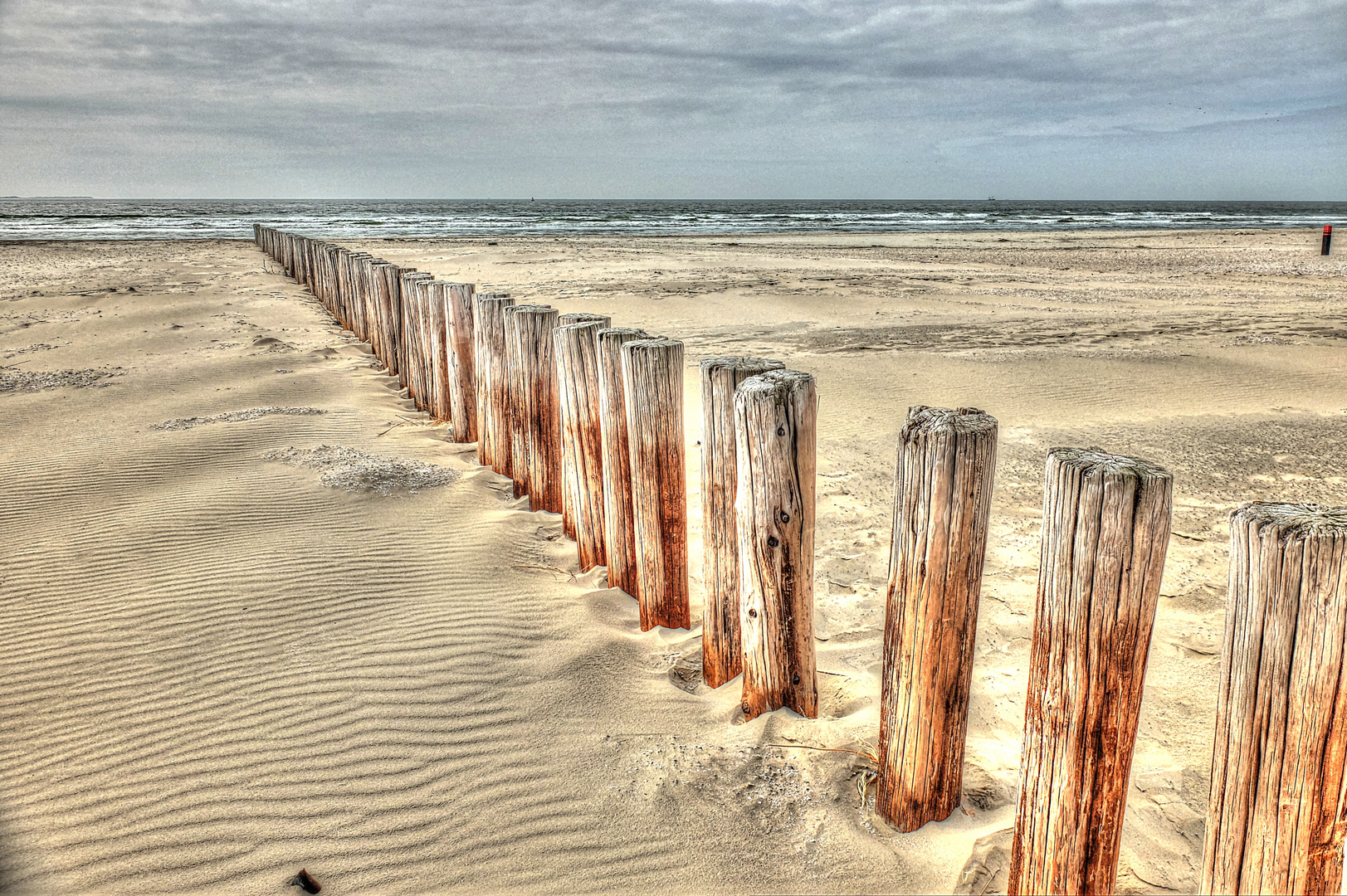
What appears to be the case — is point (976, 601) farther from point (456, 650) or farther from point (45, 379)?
point (45, 379)

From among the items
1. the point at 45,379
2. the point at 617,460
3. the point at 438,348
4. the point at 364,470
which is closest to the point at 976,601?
the point at 617,460

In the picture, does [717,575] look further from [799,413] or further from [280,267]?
[280,267]

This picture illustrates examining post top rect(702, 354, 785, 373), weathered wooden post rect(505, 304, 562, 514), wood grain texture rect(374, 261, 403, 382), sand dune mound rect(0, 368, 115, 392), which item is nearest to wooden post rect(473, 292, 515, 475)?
weathered wooden post rect(505, 304, 562, 514)

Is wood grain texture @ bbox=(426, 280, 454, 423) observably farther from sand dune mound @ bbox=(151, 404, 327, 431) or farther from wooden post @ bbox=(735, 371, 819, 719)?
wooden post @ bbox=(735, 371, 819, 719)

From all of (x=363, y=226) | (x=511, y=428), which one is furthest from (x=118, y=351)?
(x=363, y=226)

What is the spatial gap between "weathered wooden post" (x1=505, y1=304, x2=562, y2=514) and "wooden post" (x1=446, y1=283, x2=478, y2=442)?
2.32 ft

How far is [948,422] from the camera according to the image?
1.87 meters

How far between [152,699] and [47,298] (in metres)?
13.9

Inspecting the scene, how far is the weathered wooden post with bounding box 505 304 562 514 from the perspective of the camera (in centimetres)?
392

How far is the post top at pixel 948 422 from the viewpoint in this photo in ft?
6.07

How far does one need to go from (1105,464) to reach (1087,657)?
40 cm

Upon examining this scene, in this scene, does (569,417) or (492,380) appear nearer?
(569,417)

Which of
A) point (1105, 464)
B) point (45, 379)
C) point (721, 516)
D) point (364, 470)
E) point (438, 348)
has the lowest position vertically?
point (364, 470)

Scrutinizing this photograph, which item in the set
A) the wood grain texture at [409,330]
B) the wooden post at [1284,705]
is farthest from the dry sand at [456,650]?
the wooden post at [1284,705]
